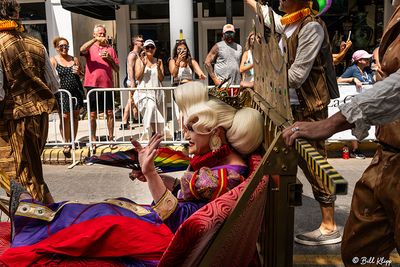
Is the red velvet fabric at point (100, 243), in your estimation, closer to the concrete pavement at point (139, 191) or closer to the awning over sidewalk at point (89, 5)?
the concrete pavement at point (139, 191)

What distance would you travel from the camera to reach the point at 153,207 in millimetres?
2016

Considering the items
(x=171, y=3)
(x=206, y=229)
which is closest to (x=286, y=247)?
(x=206, y=229)

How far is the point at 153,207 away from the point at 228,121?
56 centimetres

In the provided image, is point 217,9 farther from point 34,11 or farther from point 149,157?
point 149,157

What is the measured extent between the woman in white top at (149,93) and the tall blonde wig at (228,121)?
4731 mm

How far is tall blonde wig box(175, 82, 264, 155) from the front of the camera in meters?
2.23

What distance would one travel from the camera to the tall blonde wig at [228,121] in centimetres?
223

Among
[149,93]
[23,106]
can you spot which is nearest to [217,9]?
[149,93]

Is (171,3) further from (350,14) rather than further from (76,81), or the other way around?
(350,14)

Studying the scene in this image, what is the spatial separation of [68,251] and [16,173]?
2.07 metres

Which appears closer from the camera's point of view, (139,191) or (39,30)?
(139,191)

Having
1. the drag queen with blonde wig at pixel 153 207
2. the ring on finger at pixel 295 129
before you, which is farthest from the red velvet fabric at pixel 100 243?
the ring on finger at pixel 295 129

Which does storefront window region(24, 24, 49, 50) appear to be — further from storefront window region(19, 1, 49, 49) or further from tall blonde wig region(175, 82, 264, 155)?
tall blonde wig region(175, 82, 264, 155)

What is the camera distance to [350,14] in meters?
12.2
